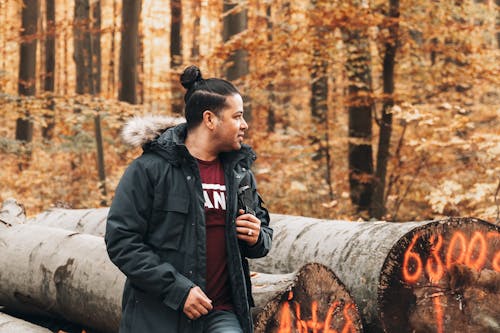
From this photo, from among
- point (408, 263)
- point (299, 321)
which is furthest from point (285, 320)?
point (408, 263)

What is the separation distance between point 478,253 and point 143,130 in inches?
119

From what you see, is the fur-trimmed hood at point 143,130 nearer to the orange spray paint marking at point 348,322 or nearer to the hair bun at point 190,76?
the hair bun at point 190,76

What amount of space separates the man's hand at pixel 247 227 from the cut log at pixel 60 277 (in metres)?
1.91

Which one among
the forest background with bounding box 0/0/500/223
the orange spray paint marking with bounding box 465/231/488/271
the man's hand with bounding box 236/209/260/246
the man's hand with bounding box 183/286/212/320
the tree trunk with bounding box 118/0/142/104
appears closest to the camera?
the man's hand with bounding box 183/286/212/320

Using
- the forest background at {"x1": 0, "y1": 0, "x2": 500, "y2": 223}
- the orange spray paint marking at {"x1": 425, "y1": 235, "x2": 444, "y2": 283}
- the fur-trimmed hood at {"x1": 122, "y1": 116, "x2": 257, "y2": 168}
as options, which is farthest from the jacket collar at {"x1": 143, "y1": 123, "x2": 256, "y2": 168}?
the forest background at {"x1": 0, "y1": 0, "x2": 500, "y2": 223}

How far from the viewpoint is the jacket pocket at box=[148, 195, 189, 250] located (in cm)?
288

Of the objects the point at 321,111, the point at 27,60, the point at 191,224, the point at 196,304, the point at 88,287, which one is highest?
the point at 27,60

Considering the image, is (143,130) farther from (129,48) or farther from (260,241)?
(129,48)

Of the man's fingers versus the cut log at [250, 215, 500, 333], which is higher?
the man's fingers

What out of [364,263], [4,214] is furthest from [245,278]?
[4,214]

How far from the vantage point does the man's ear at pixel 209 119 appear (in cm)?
308

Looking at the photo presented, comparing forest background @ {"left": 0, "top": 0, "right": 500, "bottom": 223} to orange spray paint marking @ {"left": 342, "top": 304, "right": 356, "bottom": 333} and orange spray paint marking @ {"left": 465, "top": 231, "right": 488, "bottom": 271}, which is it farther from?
orange spray paint marking @ {"left": 342, "top": 304, "right": 356, "bottom": 333}

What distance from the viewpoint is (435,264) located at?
4762 millimetres

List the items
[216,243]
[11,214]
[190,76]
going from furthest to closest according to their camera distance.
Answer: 1. [11,214]
2. [190,76]
3. [216,243]
